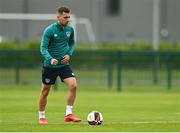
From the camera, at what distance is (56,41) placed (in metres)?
16.8

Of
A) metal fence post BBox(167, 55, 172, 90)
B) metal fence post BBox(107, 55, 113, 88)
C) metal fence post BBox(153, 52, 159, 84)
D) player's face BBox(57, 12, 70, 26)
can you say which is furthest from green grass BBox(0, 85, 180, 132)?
metal fence post BBox(153, 52, 159, 84)

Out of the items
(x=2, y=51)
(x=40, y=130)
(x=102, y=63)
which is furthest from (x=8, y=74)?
(x=40, y=130)

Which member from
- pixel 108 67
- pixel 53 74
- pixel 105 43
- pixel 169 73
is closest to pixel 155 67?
pixel 169 73

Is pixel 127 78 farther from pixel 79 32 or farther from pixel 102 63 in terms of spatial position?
pixel 79 32

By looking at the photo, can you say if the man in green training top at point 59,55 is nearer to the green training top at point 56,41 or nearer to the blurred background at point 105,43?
the green training top at point 56,41

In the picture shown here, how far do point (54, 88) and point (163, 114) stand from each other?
1300cm

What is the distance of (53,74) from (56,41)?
70cm

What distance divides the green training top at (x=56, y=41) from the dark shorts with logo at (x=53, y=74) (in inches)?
4.2

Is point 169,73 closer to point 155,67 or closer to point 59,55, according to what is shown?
point 155,67

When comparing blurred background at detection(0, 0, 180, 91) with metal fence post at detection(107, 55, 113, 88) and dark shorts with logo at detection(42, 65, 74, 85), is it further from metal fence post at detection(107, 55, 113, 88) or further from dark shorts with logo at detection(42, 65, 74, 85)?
dark shorts with logo at detection(42, 65, 74, 85)

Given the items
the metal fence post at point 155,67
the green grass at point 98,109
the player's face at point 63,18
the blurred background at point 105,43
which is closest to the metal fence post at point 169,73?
the blurred background at point 105,43

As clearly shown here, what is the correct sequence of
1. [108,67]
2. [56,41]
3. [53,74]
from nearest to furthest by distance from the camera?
[56,41] < [53,74] < [108,67]

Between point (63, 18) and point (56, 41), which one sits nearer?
point (63, 18)

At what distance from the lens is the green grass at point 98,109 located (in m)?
15.4
